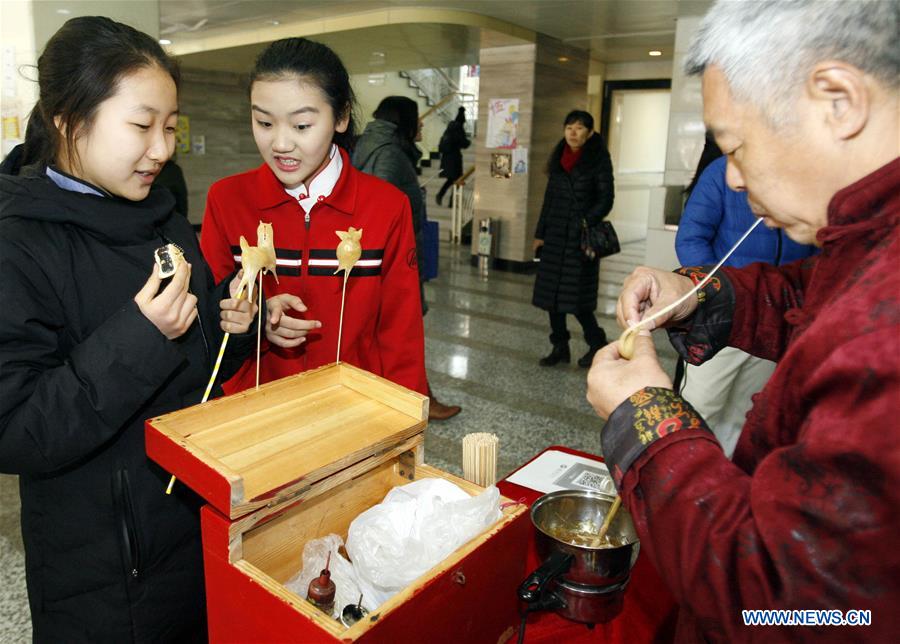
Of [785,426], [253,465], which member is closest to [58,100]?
[253,465]

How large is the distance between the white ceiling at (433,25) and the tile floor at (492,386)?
9.58ft

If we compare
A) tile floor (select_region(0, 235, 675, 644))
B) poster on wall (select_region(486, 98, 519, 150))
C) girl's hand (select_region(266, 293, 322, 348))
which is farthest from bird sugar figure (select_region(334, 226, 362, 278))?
poster on wall (select_region(486, 98, 519, 150))

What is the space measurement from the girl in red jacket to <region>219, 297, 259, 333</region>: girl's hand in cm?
30

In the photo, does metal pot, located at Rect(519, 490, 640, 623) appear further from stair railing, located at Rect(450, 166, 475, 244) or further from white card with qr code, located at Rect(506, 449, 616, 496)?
stair railing, located at Rect(450, 166, 475, 244)

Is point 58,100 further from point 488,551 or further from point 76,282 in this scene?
point 488,551

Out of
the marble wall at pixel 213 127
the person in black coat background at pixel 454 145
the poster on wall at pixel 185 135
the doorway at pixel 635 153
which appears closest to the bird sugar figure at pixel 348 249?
the person in black coat background at pixel 454 145

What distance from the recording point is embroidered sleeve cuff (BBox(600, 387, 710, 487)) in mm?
672

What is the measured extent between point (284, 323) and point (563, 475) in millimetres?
751

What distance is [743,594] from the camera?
1.90 ft

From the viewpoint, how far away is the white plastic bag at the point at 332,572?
990 millimetres

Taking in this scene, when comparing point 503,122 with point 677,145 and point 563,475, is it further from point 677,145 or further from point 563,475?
point 563,475

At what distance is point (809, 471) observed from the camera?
543 millimetres

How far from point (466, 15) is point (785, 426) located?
707 centimetres

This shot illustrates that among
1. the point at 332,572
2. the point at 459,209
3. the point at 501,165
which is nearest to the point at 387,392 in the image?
the point at 332,572
